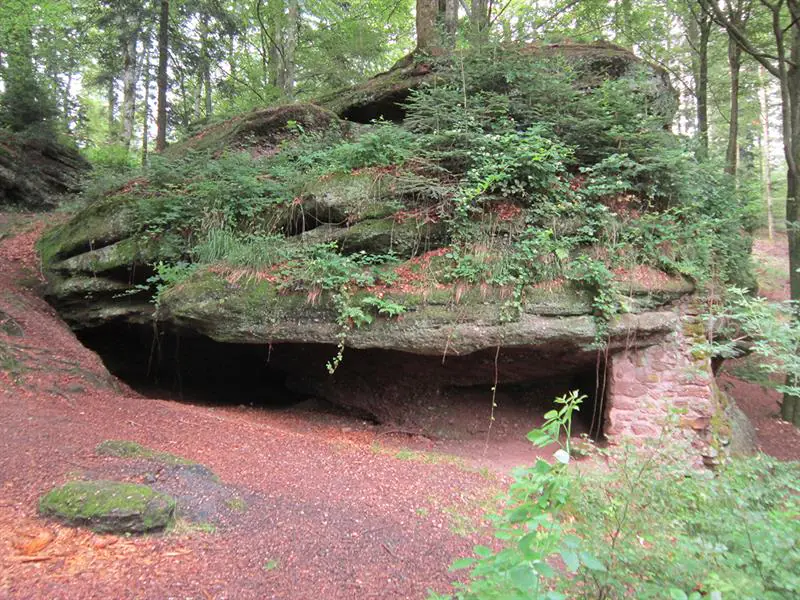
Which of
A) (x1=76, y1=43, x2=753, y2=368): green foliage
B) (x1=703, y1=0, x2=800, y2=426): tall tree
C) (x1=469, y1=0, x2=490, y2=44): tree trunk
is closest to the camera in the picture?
A: (x1=76, y1=43, x2=753, y2=368): green foliage

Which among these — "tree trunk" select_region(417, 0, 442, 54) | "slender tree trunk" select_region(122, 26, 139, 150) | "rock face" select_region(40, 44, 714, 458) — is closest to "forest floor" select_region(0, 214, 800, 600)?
"rock face" select_region(40, 44, 714, 458)

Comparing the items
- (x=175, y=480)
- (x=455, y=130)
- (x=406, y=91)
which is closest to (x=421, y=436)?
(x=175, y=480)

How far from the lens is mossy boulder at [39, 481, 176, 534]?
10.2 ft

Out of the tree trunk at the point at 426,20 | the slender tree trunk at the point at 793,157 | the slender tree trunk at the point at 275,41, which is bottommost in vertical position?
the slender tree trunk at the point at 793,157

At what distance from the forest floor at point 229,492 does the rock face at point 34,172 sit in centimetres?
815

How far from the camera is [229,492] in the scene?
13.1 feet

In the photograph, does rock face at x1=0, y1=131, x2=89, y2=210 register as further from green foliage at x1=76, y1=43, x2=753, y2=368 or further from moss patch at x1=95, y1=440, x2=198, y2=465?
moss patch at x1=95, y1=440, x2=198, y2=465

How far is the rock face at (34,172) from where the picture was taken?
13.1 m

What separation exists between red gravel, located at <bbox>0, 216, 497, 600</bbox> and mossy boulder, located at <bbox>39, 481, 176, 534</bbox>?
0.09m

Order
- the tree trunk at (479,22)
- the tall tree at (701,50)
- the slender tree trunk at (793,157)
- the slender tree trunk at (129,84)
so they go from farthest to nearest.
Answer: the slender tree trunk at (129,84) < the tall tree at (701,50) < the slender tree trunk at (793,157) < the tree trunk at (479,22)

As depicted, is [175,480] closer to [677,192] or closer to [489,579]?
[489,579]

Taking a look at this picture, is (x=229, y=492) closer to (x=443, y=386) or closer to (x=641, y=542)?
(x=641, y=542)

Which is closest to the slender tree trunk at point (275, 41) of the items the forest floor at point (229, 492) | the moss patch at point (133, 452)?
the forest floor at point (229, 492)

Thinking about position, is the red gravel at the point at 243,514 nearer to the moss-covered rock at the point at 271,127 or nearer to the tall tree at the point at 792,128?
the moss-covered rock at the point at 271,127
